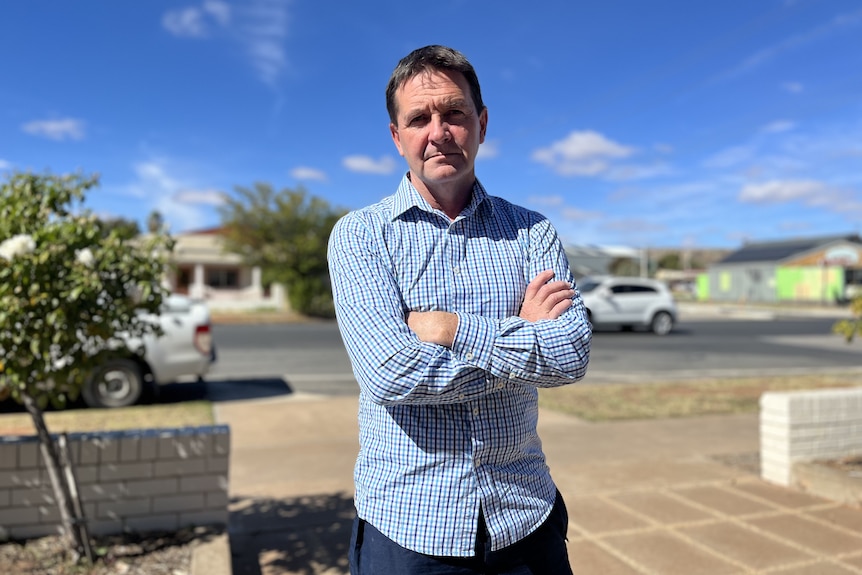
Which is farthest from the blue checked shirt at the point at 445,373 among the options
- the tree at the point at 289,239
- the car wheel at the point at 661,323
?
the tree at the point at 289,239

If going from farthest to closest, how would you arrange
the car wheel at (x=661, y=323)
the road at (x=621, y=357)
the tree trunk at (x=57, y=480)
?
the car wheel at (x=661, y=323) → the road at (x=621, y=357) → the tree trunk at (x=57, y=480)

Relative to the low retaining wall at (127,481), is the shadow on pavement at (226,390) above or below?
below

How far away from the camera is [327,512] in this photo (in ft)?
15.1

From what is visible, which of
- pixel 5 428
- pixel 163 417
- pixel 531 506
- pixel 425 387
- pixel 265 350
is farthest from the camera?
pixel 265 350

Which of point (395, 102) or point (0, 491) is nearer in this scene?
point (395, 102)

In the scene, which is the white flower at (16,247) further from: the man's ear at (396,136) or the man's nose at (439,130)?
the man's nose at (439,130)

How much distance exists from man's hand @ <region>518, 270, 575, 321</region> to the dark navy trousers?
54 centimetres

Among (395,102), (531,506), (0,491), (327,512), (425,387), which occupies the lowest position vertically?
(327,512)

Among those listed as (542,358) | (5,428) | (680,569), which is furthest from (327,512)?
(5,428)

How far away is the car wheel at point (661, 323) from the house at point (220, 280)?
17895 millimetres

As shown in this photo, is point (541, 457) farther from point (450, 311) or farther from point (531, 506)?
point (450, 311)

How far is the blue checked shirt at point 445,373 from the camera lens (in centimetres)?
166

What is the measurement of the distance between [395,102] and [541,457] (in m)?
1.07

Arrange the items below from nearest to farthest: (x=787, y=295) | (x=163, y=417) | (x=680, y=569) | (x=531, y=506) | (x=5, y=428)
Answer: (x=531, y=506)
(x=680, y=569)
(x=5, y=428)
(x=163, y=417)
(x=787, y=295)
